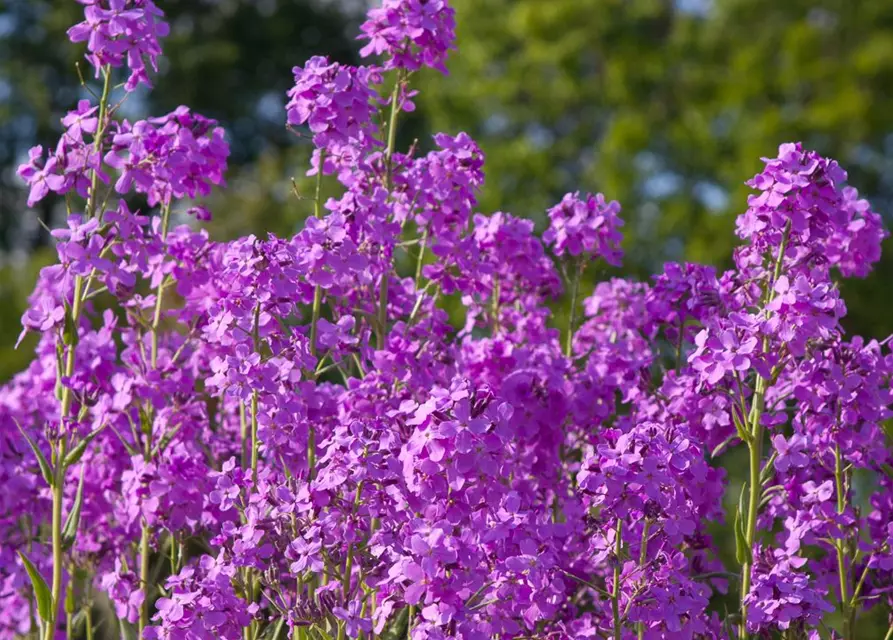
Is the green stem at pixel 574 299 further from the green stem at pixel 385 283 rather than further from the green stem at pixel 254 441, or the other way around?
the green stem at pixel 254 441

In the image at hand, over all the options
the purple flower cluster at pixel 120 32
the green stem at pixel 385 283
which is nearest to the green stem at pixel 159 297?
the purple flower cluster at pixel 120 32

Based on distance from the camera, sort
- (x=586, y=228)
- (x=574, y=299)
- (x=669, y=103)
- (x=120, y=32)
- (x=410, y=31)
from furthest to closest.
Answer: (x=669, y=103) → (x=586, y=228) → (x=574, y=299) → (x=410, y=31) → (x=120, y=32)

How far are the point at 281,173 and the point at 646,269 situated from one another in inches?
283

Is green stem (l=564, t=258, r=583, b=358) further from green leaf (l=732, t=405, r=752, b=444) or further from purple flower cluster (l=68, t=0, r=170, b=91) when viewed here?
purple flower cluster (l=68, t=0, r=170, b=91)

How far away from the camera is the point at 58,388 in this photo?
12.2 ft

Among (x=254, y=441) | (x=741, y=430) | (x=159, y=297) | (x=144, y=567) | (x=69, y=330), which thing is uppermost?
(x=159, y=297)

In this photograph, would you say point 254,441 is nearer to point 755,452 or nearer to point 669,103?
point 755,452

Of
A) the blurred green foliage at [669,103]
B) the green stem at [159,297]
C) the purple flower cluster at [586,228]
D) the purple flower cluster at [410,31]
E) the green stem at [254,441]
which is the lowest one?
the green stem at [254,441]

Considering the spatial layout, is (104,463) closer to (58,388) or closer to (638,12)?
(58,388)

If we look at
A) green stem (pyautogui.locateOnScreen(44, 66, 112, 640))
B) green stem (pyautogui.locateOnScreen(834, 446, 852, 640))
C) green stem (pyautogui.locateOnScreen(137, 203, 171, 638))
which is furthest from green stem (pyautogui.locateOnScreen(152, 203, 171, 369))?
green stem (pyautogui.locateOnScreen(834, 446, 852, 640))

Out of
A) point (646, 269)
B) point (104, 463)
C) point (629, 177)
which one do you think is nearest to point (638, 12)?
point (629, 177)

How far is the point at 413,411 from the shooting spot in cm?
312

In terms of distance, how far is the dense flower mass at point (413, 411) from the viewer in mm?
3043

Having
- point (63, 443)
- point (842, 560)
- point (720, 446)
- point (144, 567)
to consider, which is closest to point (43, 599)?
point (63, 443)
